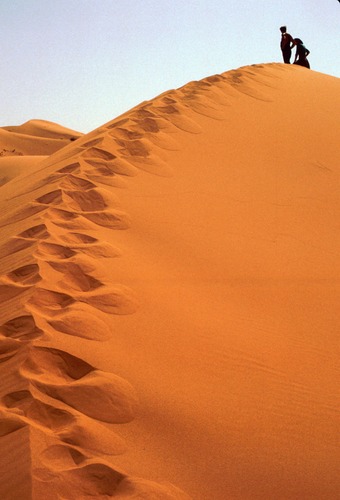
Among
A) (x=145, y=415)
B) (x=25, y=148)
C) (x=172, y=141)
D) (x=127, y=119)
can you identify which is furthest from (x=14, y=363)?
(x=25, y=148)

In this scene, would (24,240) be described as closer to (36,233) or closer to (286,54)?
(36,233)

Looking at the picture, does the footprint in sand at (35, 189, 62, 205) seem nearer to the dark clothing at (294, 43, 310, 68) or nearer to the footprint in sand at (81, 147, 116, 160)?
the footprint in sand at (81, 147, 116, 160)

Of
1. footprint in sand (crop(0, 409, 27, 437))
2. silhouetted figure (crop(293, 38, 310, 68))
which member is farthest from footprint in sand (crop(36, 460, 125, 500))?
silhouetted figure (crop(293, 38, 310, 68))

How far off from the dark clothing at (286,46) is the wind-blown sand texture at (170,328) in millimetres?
7397

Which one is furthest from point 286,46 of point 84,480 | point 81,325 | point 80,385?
point 84,480

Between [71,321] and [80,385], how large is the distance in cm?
45

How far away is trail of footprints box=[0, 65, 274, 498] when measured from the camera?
6.91 feet

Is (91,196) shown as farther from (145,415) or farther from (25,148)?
(25,148)

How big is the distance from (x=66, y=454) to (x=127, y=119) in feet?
16.4

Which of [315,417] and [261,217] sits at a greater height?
[261,217]

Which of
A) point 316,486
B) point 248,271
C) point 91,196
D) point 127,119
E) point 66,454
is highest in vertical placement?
point 127,119

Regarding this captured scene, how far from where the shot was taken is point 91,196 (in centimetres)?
445

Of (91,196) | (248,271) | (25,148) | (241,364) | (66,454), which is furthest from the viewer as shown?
(25,148)

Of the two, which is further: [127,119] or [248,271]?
[127,119]
